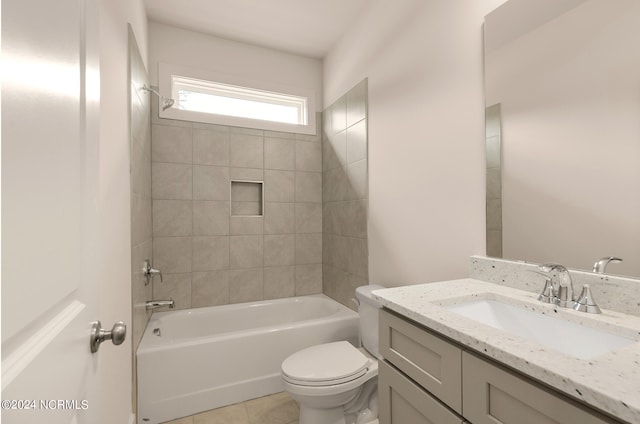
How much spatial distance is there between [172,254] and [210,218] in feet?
1.39

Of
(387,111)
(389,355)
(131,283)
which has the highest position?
(387,111)

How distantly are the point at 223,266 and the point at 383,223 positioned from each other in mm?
1476

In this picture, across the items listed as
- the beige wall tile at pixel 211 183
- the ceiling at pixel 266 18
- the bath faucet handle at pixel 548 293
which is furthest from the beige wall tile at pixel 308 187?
the bath faucet handle at pixel 548 293

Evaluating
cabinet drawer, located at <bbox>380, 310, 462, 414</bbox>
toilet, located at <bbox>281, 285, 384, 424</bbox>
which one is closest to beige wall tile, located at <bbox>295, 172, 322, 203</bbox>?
toilet, located at <bbox>281, 285, 384, 424</bbox>

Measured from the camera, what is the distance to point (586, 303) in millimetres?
877

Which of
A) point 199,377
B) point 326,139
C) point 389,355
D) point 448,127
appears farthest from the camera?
point 326,139

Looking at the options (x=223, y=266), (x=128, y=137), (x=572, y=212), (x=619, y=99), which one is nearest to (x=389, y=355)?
(x=572, y=212)

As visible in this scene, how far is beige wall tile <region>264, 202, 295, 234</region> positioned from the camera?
8.88ft

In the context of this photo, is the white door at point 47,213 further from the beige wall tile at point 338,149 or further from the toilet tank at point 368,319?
the beige wall tile at point 338,149

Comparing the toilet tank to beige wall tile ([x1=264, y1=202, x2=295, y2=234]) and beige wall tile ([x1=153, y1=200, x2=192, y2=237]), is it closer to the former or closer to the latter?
beige wall tile ([x1=264, y1=202, x2=295, y2=234])

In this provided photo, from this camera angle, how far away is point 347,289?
2.46 m

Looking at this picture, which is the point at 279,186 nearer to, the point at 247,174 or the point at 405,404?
the point at 247,174

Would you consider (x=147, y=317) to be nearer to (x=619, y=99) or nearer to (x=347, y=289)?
(x=347, y=289)

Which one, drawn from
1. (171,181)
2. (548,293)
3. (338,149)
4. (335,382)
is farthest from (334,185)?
(548,293)
